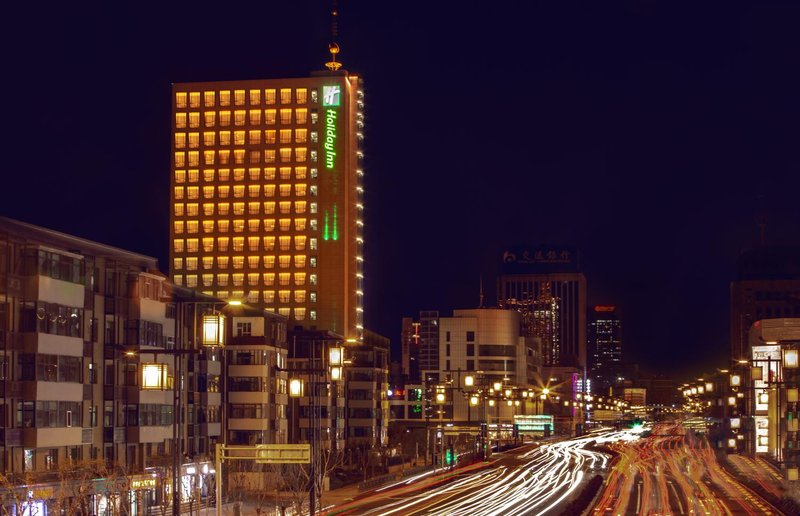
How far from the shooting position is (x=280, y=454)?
51406mm

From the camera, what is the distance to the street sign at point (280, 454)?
166 feet

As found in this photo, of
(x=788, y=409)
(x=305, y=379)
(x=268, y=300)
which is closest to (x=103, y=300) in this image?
(x=305, y=379)

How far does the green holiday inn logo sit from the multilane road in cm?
7397

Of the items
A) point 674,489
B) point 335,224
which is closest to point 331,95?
point 335,224

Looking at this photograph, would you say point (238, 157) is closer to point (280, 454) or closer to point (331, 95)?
point (331, 95)

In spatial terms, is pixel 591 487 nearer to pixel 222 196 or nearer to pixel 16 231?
pixel 16 231

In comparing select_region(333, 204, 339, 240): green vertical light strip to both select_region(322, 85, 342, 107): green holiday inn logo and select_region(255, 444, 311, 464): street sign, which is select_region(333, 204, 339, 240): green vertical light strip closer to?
select_region(322, 85, 342, 107): green holiday inn logo

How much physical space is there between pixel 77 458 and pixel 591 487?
37730mm

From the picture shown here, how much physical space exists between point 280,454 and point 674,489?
2145 inches

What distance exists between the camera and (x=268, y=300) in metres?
196

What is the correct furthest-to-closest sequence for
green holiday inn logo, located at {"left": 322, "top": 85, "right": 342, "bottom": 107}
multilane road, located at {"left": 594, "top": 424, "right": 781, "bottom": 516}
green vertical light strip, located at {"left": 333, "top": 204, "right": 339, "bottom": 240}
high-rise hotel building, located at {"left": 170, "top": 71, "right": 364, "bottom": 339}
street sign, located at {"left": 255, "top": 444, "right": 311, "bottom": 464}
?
green holiday inn logo, located at {"left": 322, "top": 85, "right": 342, "bottom": 107} < high-rise hotel building, located at {"left": 170, "top": 71, "right": 364, "bottom": 339} < green vertical light strip, located at {"left": 333, "top": 204, "right": 339, "bottom": 240} < multilane road, located at {"left": 594, "top": 424, "right": 781, "bottom": 516} < street sign, located at {"left": 255, "top": 444, "right": 311, "bottom": 464}

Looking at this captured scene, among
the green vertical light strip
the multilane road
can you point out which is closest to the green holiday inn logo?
the green vertical light strip

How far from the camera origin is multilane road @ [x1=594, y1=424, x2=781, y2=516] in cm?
7812

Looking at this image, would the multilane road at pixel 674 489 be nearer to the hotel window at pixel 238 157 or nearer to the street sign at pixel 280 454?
the street sign at pixel 280 454
